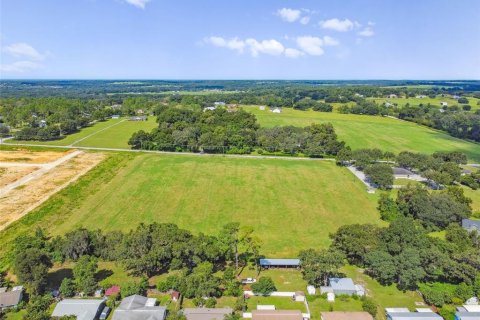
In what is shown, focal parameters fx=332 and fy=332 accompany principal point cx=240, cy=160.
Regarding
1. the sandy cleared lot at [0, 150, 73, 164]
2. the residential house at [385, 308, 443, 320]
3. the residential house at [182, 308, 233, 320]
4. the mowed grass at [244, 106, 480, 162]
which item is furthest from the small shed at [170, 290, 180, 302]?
the mowed grass at [244, 106, 480, 162]

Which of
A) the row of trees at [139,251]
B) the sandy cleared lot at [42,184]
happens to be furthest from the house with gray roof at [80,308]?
the sandy cleared lot at [42,184]

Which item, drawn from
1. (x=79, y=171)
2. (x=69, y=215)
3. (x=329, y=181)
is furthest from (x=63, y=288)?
(x=329, y=181)

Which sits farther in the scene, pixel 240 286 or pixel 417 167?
pixel 417 167

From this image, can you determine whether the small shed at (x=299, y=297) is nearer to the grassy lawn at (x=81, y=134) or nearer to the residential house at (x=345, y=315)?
the residential house at (x=345, y=315)

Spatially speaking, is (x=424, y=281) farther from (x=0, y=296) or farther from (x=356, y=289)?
(x=0, y=296)

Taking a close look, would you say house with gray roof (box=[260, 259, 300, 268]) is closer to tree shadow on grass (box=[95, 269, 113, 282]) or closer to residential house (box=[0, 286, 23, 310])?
tree shadow on grass (box=[95, 269, 113, 282])

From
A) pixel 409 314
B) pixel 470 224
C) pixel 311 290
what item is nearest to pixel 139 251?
pixel 311 290
